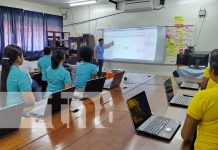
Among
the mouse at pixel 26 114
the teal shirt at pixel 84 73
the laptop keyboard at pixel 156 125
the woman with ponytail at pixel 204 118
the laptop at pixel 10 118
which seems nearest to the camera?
the woman with ponytail at pixel 204 118

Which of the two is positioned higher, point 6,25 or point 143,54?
point 6,25

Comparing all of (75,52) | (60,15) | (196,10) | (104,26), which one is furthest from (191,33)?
(60,15)

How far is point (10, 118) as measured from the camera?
4.23ft

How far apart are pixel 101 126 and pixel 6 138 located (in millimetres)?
612

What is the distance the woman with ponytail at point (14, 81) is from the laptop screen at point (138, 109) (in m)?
0.92

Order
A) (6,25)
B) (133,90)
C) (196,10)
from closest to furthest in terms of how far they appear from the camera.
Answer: (133,90) → (196,10) → (6,25)

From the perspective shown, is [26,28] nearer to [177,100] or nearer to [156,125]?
[177,100]

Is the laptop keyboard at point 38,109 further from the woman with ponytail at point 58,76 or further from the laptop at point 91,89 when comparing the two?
the woman with ponytail at point 58,76

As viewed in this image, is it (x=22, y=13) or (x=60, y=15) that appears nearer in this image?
(x=22, y=13)

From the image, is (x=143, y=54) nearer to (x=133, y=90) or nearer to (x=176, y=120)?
(x=133, y=90)

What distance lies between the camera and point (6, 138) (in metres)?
1.26

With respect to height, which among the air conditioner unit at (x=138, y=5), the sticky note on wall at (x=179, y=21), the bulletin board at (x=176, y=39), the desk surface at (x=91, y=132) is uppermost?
the air conditioner unit at (x=138, y=5)

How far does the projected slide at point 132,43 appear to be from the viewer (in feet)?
20.6

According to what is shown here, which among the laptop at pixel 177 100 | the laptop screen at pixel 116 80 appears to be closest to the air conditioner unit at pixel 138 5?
the laptop screen at pixel 116 80
